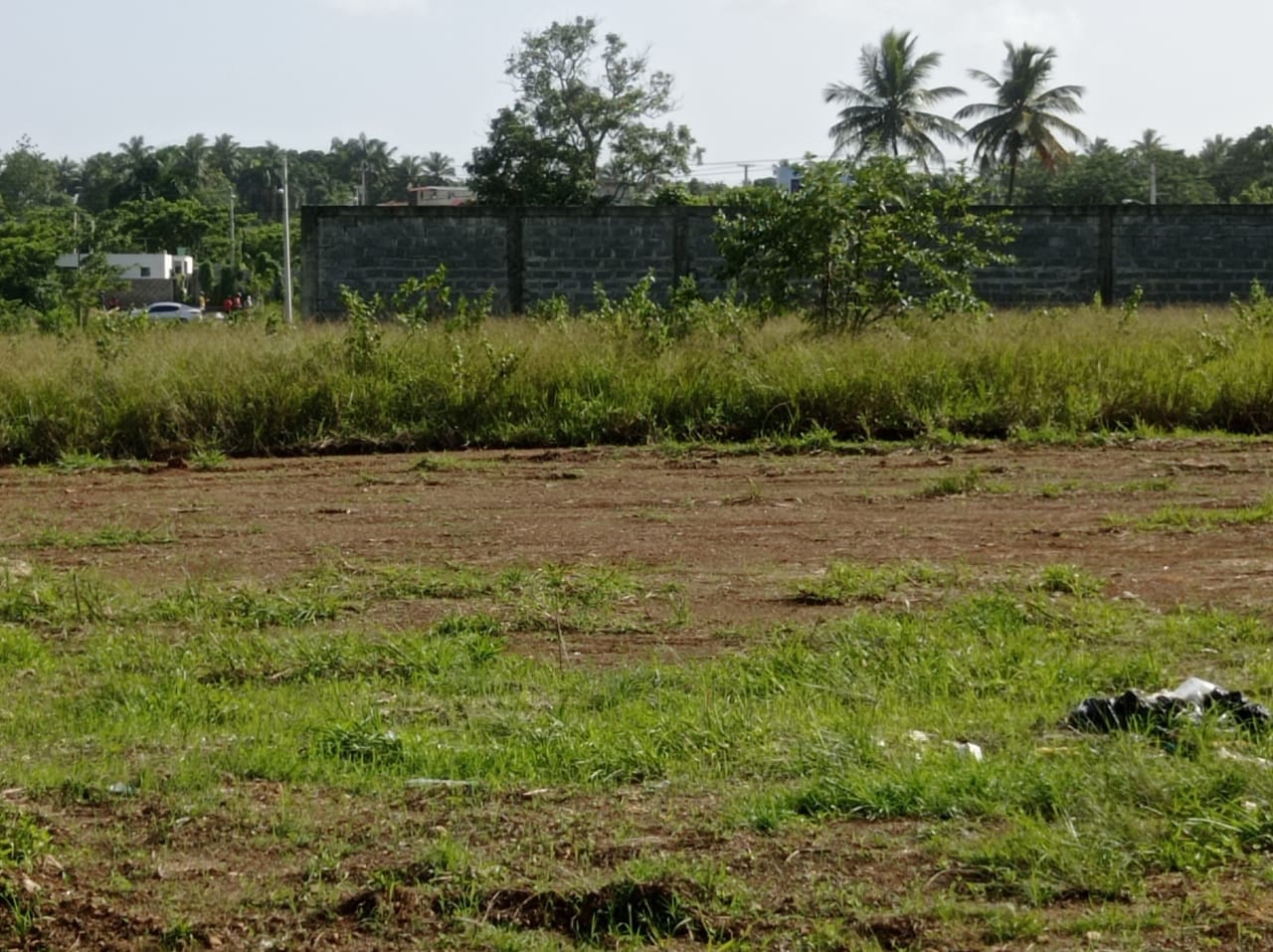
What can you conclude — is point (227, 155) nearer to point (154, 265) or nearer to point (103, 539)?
point (154, 265)

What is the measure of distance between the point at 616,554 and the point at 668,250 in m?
17.5

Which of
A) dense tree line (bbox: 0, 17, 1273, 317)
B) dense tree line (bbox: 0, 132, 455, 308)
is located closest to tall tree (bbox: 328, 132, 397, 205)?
dense tree line (bbox: 0, 132, 455, 308)

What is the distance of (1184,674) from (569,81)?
168 feet

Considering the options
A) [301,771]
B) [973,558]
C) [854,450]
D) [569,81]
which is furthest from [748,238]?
[569,81]

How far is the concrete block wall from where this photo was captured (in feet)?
82.4

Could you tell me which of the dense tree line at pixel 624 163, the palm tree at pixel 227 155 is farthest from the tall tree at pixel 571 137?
the palm tree at pixel 227 155

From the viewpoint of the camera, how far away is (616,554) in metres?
8.10

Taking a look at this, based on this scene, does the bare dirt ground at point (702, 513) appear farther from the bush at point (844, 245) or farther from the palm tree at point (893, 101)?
the palm tree at point (893, 101)

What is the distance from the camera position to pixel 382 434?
41.2 ft

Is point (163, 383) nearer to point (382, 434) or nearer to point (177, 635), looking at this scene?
point (382, 434)

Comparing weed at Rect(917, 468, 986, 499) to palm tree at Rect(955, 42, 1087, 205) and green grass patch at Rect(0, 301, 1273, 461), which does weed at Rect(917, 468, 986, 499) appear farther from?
palm tree at Rect(955, 42, 1087, 205)

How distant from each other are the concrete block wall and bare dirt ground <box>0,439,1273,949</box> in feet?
44.5

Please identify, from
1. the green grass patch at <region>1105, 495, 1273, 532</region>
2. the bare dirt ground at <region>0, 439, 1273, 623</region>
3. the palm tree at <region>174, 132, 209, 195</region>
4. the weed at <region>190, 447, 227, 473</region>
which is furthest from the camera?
the palm tree at <region>174, 132, 209, 195</region>

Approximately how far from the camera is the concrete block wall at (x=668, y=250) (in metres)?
25.1
